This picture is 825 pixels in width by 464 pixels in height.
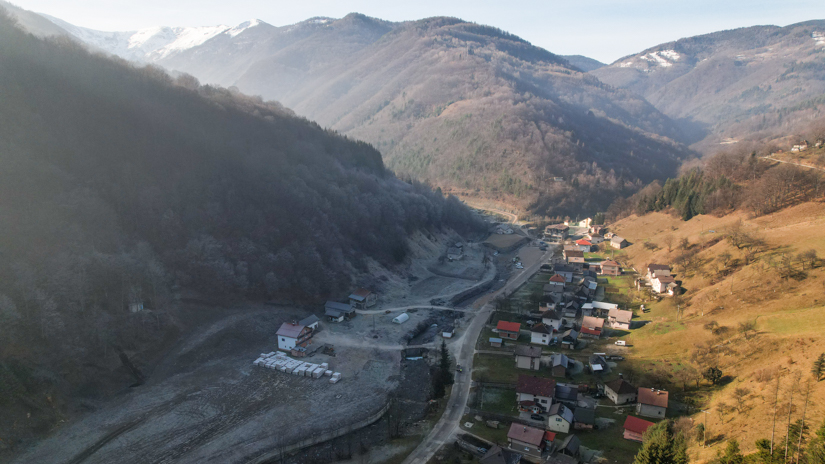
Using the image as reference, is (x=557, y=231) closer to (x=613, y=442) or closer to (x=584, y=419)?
(x=584, y=419)

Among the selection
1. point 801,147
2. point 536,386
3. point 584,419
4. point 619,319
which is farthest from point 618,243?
point 584,419

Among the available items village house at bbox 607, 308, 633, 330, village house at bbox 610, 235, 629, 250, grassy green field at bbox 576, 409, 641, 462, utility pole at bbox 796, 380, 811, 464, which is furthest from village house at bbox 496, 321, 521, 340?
village house at bbox 610, 235, 629, 250

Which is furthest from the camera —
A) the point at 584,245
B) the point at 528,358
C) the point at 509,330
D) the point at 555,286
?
the point at 584,245

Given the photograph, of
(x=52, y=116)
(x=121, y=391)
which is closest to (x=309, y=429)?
(x=121, y=391)

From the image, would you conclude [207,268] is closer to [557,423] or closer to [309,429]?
[309,429]

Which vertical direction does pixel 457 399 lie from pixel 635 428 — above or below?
below

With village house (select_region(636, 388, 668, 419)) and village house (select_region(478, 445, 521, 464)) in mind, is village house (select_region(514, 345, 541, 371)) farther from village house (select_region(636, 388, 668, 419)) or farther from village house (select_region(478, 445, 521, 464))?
village house (select_region(478, 445, 521, 464))

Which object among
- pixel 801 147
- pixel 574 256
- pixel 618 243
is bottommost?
pixel 574 256

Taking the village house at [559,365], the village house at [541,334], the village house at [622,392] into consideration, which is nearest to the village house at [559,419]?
the village house at [622,392]

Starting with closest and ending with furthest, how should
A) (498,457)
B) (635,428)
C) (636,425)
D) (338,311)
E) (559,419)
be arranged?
(498,457), (635,428), (636,425), (559,419), (338,311)
